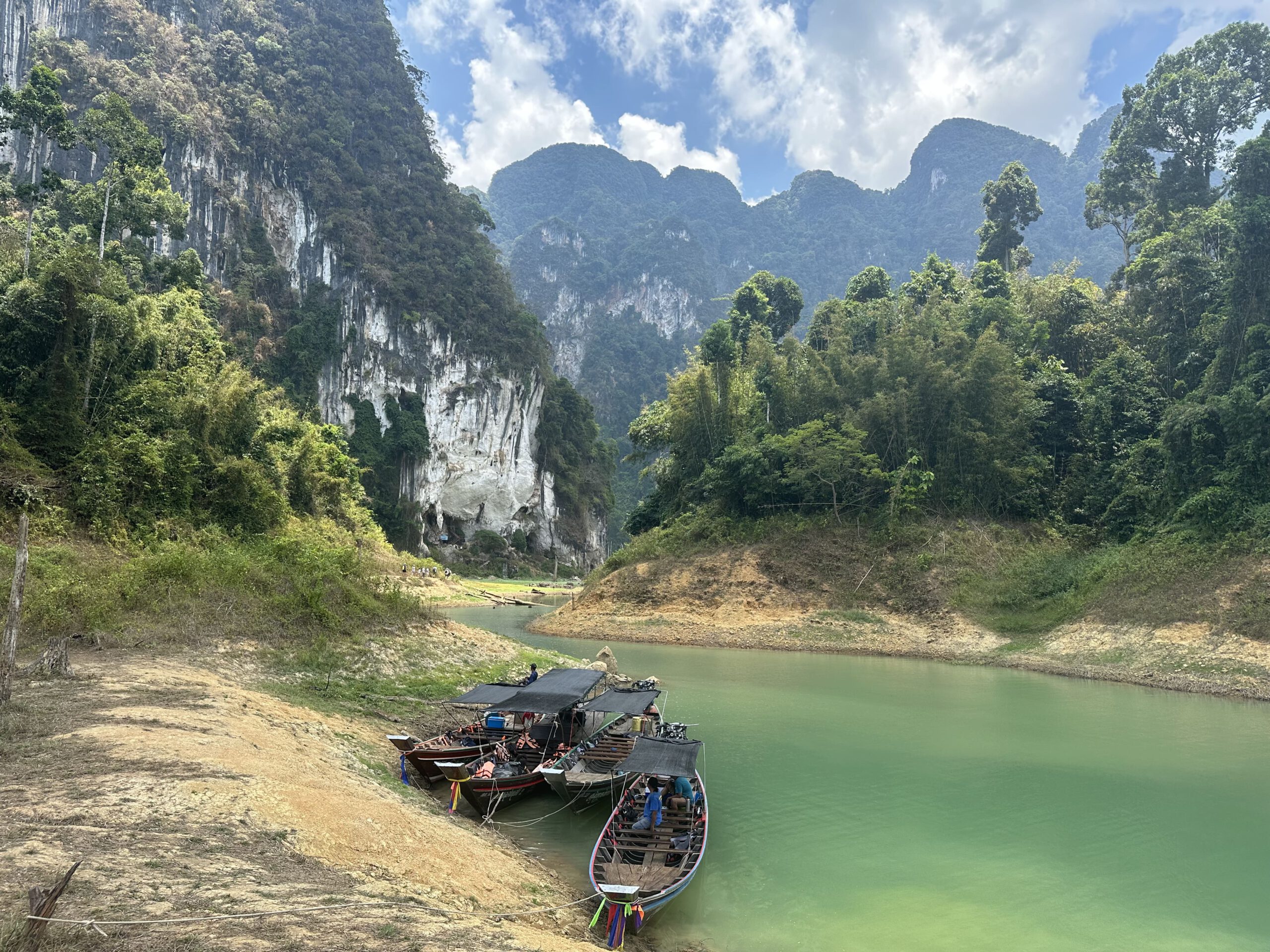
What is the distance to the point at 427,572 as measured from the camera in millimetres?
44719

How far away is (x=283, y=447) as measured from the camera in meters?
25.0

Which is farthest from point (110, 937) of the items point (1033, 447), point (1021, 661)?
point (1033, 447)

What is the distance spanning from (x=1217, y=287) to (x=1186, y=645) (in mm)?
17481

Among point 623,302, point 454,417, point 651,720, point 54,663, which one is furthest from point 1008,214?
point 623,302

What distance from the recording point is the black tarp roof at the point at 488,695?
12016mm

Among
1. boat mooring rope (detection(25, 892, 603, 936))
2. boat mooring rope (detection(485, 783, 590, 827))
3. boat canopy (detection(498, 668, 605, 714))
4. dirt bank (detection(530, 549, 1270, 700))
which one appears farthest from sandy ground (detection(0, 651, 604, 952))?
dirt bank (detection(530, 549, 1270, 700))

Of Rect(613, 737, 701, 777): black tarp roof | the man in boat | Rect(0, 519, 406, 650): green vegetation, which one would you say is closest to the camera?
Rect(613, 737, 701, 777): black tarp roof

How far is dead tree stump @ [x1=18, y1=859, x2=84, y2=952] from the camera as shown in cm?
361

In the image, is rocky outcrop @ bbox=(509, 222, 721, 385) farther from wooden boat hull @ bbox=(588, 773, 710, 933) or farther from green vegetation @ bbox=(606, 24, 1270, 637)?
wooden boat hull @ bbox=(588, 773, 710, 933)

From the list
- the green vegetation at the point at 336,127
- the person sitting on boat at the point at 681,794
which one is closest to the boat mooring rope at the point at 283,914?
the person sitting on boat at the point at 681,794

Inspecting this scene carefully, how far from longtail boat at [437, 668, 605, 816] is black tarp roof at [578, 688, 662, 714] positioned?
21 cm

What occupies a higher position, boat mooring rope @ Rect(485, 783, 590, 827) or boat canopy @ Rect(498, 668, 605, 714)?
boat canopy @ Rect(498, 668, 605, 714)

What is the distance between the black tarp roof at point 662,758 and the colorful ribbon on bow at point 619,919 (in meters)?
2.26

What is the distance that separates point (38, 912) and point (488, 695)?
8.89m
